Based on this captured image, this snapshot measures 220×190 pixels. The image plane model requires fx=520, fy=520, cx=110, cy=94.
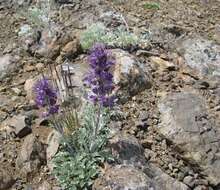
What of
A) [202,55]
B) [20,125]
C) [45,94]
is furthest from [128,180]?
[202,55]

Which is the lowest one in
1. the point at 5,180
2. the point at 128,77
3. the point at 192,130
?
the point at 192,130

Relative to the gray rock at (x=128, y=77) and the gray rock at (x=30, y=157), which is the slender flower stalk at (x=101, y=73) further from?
the gray rock at (x=128, y=77)

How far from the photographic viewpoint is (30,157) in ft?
19.0

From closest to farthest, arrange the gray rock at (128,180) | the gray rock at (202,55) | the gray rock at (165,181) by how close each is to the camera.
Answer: the gray rock at (128,180) < the gray rock at (165,181) < the gray rock at (202,55)

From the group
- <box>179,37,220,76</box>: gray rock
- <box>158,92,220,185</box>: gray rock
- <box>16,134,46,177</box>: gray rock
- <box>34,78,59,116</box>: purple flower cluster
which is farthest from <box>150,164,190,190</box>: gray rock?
<box>179,37,220,76</box>: gray rock

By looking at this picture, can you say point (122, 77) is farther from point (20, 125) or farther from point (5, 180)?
point (5, 180)

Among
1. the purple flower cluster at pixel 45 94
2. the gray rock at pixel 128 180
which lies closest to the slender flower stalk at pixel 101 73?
the purple flower cluster at pixel 45 94

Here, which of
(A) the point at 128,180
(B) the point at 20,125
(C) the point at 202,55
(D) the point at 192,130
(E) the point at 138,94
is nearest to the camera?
(A) the point at 128,180

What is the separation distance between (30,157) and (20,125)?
1.77 ft

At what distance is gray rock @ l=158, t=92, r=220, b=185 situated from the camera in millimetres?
6145

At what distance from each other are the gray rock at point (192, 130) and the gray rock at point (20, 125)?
1631mm

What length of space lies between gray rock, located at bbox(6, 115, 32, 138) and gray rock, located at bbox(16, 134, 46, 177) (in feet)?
0.73

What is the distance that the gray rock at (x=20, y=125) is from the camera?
6.15m

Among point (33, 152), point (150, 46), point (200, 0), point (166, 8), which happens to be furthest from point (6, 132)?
point (200, 0)
